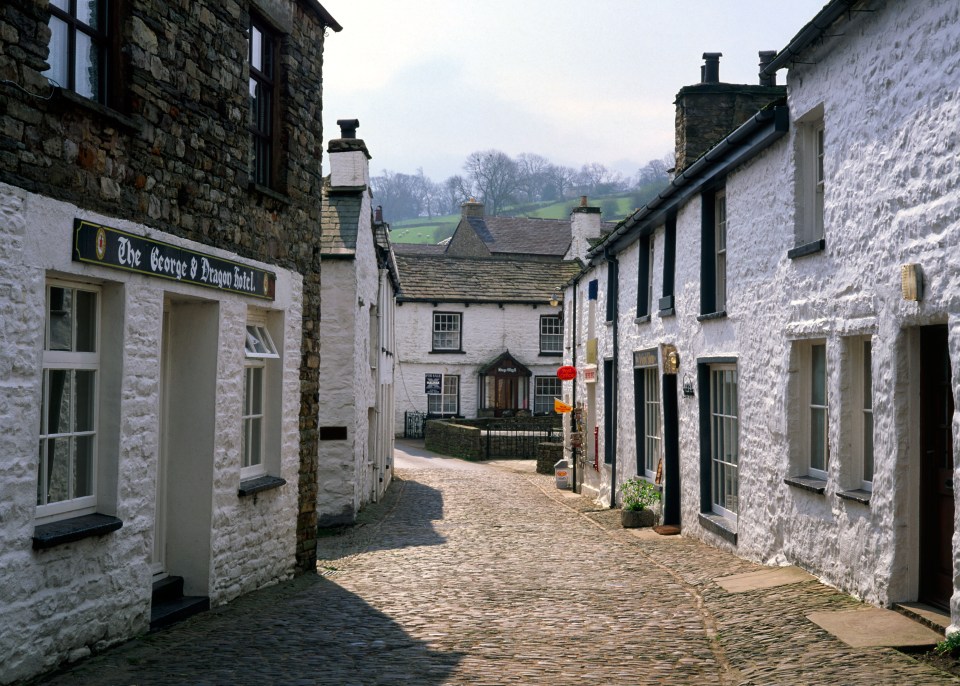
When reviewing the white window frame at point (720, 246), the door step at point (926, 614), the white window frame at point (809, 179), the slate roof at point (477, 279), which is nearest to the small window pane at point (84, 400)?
the door step at point (926, 614)

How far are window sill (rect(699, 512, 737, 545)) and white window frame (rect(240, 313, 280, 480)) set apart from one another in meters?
5.62

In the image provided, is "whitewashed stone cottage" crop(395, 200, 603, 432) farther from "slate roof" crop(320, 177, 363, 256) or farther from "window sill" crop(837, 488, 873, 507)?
"window sill" crop(837, 488, 873, 507)

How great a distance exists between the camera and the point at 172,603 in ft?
29.3

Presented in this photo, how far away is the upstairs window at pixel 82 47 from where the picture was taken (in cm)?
706

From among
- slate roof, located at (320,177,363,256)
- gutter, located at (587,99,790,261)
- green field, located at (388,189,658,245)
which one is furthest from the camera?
green field, located at (388,189,658,245)

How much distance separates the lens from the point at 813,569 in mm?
9875

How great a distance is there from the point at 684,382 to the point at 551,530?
341 cm

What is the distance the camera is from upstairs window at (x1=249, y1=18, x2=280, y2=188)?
10492mm

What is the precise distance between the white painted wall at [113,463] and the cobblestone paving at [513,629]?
0.92ft

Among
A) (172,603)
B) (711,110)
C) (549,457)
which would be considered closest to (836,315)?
(172,603)

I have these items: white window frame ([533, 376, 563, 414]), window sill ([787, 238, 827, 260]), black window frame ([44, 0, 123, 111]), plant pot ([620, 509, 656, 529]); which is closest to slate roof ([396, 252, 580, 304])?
white window frame ([533, 376, 563, 414])

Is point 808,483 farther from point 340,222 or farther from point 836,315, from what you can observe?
point 340,222

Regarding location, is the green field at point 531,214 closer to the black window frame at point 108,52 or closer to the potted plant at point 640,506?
the potted plant at point 640,506

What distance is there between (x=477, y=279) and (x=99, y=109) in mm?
37810
